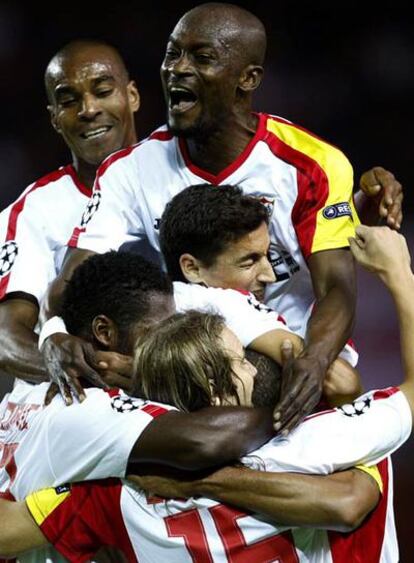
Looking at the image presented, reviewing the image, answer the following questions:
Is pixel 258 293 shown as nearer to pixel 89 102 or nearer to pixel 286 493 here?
pixel 286 493

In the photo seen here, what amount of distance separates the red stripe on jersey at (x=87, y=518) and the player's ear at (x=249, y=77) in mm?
1527

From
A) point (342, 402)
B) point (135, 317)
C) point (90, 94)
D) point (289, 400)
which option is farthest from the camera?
point (90, 94)

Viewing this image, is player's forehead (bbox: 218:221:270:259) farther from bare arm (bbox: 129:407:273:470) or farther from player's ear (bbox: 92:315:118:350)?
Result: bare arm (bbox: 129:407:273:470)

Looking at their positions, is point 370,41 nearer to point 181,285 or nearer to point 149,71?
point 149,71

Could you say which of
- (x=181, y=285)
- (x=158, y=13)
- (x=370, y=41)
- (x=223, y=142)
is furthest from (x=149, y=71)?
(x=181, y=285)

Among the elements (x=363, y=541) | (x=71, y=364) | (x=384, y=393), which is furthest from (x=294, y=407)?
(x=71, y=364)

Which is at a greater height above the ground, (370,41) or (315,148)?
(315,148)

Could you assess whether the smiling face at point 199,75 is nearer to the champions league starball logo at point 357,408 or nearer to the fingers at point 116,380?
the fingers at point 116,380

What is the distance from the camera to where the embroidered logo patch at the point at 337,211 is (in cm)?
360

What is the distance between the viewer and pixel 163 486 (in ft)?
8.64

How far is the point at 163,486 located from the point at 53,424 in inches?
10.5

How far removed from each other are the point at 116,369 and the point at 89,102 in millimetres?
1730

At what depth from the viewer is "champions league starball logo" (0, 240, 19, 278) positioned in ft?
13.8

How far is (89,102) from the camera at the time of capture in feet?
14.6
